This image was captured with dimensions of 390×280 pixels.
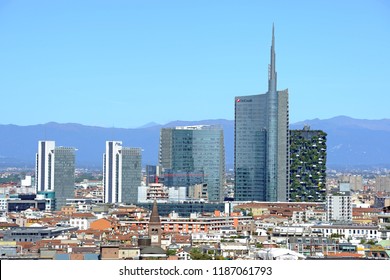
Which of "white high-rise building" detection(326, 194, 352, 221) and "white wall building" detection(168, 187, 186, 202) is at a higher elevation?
"white wall building" detection(168, 187, 186, 202)

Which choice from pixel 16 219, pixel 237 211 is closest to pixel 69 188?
pixel 237 211

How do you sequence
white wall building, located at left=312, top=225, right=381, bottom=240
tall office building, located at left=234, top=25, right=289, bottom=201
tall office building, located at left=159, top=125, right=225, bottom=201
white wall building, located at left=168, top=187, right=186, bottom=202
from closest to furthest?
white wall building, located at left=312, top=225, right=381, bottom=240
white wall building, located at left=168, top=187, right=186, bottom=202
tall office building, located at left=234, top=25, right=289, bottom=201
tall office building, located at left=159, top=125, right=225, bottom=201

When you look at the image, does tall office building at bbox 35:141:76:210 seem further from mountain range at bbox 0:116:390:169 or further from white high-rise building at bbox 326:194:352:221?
mountain range at bbox 0:116:390:169

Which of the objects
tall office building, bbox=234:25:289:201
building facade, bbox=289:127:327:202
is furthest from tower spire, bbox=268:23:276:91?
building facade, bbox=289:127:327:202

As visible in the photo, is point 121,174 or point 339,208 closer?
point 339,208

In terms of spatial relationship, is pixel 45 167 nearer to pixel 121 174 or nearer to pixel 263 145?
pixel 121 174

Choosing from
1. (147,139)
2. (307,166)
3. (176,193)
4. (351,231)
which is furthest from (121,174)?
(147,139)
